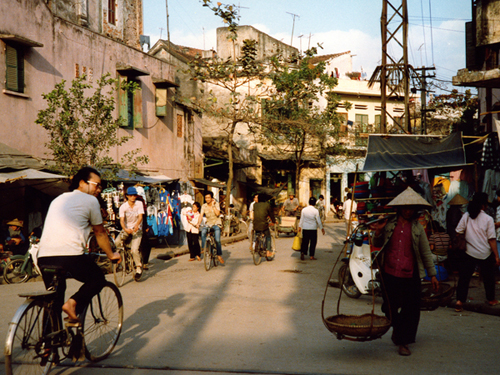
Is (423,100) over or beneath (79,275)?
over

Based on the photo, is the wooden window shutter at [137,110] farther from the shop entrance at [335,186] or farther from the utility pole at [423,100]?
the shop entrance at [335,186]

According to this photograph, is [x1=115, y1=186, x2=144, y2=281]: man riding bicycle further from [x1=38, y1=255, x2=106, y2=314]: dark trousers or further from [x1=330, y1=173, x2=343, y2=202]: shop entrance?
[x1=330, y1=173, x2=343, y2=202]: shop entrance

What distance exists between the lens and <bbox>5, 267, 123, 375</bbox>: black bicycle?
4.21m

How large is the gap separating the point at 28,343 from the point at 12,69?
12.3 metres

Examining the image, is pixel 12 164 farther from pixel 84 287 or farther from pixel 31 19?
pixel 84 287

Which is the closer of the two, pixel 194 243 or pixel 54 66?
pixel 194 243

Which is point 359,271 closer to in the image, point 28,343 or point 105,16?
point 28,343

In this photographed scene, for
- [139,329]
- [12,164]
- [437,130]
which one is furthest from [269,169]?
[139,329]

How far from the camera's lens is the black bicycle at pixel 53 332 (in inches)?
166

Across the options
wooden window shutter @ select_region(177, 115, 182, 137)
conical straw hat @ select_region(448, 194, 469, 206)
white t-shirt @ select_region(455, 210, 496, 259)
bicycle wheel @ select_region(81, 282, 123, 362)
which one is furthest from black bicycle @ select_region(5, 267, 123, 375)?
wooden window shutter @ select_region(177, 115, 182, 137)

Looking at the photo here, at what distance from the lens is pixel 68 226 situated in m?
4.80

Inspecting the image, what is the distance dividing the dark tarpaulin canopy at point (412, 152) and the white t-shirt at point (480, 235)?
2.61m

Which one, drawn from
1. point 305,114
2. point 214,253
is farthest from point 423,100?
point 214,253

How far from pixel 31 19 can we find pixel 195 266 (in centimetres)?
878
